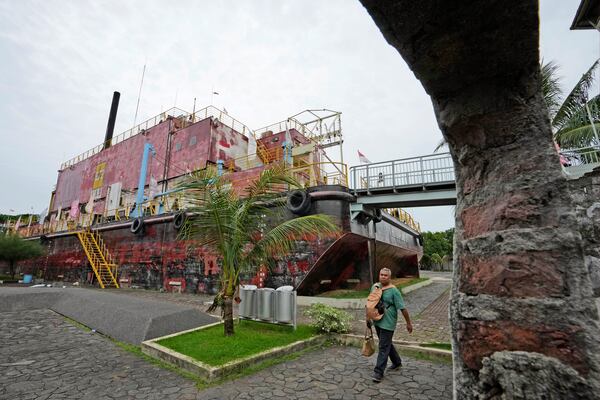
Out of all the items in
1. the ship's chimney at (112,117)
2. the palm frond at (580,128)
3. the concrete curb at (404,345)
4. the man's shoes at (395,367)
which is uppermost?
the ship's chimney at (112,117)

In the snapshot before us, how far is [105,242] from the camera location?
2005cm

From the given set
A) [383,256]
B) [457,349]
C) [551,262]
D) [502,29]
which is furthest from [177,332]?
[383,256]

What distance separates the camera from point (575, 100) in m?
15.0

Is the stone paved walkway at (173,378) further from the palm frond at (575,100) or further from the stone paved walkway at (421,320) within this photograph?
the palm frond at (575,100)

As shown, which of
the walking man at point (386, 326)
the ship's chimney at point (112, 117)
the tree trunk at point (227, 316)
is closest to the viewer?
the walking man at point (386, 326)

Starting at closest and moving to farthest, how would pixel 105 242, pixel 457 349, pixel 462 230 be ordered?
pixel 457 349 → pixel 462 230 → pixel 105 242

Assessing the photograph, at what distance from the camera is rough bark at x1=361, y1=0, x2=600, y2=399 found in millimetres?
1579

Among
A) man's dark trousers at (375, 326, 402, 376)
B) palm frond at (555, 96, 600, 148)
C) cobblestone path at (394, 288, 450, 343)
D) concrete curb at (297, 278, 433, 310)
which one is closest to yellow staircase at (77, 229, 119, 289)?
concrete curb at (297, 278, 433, 310)

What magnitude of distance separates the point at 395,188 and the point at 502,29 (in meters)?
10.3

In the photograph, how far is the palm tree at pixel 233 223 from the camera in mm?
6484

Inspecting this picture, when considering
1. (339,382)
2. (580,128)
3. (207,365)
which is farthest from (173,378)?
(580,128)

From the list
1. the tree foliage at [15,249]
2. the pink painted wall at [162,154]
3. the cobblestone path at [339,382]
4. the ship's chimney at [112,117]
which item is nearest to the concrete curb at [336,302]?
the cobblestone path at [339,382]

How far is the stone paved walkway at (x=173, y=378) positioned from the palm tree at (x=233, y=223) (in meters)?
1.95

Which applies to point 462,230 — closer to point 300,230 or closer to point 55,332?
point 300,230
